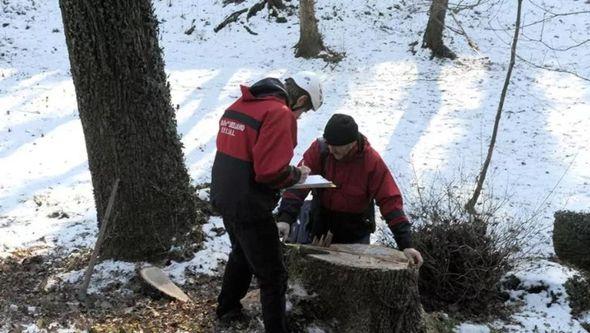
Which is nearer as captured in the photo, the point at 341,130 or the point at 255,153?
the point at 255,153

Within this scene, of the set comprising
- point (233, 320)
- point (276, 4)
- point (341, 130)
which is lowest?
point (233, 320)

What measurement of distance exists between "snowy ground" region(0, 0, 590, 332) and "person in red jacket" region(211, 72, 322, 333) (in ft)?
5.45

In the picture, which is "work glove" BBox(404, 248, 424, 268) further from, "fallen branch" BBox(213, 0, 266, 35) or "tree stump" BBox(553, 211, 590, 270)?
"fallen branch" BBox(213, 0, 266, 35)

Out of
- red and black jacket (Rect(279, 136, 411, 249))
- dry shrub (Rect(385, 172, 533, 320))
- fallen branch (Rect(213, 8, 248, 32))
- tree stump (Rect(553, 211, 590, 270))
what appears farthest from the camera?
fallen branch (Rect(213, 8, 248, 32))

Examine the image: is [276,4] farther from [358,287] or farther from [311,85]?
[358,287]

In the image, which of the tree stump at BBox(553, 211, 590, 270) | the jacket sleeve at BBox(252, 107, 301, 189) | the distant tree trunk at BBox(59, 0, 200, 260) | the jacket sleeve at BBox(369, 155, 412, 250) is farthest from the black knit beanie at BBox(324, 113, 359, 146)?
the tree stump at BBox(553, 211, 590, 270)

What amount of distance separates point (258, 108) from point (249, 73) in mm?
10129

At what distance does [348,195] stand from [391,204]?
0.37 m

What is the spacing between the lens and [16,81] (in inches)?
440

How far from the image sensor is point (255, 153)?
2.89m

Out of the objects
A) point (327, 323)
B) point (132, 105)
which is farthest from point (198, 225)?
point (327, 323)

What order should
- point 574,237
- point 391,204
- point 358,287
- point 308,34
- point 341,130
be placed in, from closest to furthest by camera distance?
point 358,287, point 341,130, point 391,204, point 574,237, point 308,34

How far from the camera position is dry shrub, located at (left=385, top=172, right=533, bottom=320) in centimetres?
477

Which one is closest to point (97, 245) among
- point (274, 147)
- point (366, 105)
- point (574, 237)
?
point (274, 147)
